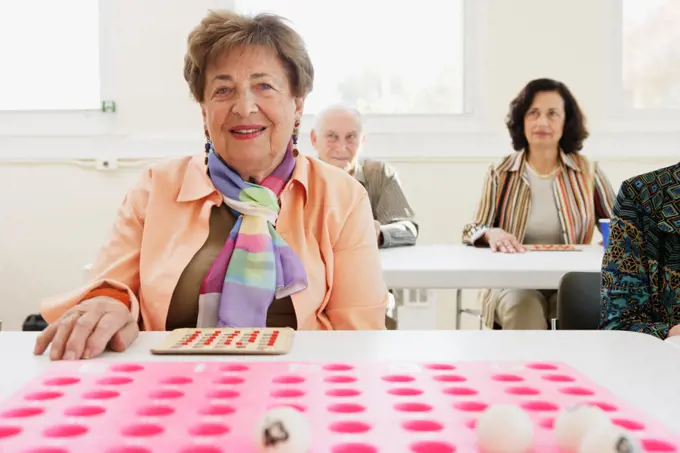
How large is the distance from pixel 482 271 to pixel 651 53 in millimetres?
2723

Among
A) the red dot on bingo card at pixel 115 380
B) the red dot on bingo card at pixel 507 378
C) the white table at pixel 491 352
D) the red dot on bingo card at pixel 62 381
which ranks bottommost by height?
the white table at pixel 491 352

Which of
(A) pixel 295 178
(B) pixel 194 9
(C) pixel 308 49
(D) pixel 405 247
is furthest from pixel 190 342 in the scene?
(B) pixel 194 9

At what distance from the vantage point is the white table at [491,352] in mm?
965

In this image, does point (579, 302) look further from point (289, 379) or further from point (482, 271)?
point (289, 379)

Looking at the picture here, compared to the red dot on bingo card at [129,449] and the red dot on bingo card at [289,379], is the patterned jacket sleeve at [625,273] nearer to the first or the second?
the red dot on bingo card at [289,379]

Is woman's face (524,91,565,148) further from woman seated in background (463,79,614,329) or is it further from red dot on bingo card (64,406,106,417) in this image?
red dot on bingo card (64,406,106,417)

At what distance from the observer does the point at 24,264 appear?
4285 millimetres

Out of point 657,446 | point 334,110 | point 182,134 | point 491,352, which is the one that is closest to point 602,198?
point 334,110

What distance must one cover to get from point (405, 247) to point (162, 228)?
1.58 metres

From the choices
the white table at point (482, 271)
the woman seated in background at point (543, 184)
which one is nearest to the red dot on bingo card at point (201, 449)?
the white table at point (482, 271)

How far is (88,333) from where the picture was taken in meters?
1.12

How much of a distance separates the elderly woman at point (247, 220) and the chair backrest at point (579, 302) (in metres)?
0.45

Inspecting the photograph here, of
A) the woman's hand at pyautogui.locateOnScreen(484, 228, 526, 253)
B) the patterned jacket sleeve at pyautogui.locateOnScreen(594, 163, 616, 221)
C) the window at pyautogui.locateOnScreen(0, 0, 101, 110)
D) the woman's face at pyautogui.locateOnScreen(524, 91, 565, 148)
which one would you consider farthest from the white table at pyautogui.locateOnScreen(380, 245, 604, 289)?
the window at pyautogui.locateOnScreen(0, 0, 101, 110)

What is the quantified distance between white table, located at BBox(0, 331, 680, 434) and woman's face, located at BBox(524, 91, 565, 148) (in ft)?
7.68
